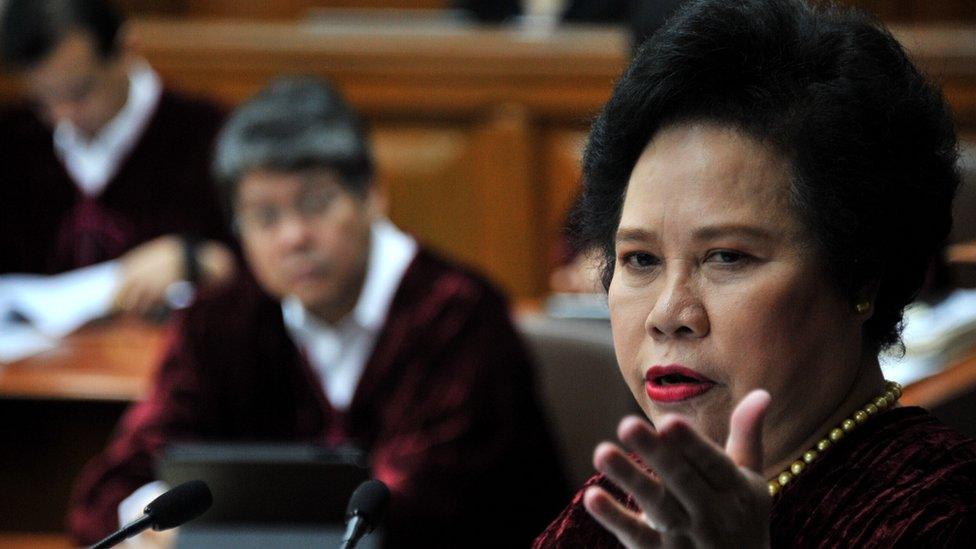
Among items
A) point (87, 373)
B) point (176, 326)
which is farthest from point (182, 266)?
point (176, 326)

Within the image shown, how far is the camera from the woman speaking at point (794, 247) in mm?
1023

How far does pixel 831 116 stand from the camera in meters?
1.03

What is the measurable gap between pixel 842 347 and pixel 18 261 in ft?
10.3

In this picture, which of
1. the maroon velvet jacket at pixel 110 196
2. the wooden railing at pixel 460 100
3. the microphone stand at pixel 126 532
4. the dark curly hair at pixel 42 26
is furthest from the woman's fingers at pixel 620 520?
the wooden railing at pixel 460 100

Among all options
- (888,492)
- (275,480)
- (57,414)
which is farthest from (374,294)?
(888,492)

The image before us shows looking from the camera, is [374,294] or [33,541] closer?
[374,294]

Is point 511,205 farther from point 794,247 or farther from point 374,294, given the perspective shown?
point 794,247

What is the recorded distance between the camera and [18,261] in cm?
383

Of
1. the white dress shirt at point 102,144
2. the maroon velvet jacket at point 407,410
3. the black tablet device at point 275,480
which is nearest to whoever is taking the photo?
the black tablet device at point 275,480

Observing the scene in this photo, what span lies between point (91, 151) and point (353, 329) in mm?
1616

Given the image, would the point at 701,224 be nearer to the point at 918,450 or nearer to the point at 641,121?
the point at 641,121

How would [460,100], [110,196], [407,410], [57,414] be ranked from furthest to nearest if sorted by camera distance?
[460,100]
[110,196]
[57,414]
[407,410]

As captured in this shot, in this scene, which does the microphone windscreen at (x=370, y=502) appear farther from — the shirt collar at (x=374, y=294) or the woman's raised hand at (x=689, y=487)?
the shirt collar at (x=374, y=294)

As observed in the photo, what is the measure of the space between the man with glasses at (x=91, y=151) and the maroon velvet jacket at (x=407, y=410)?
108cm
